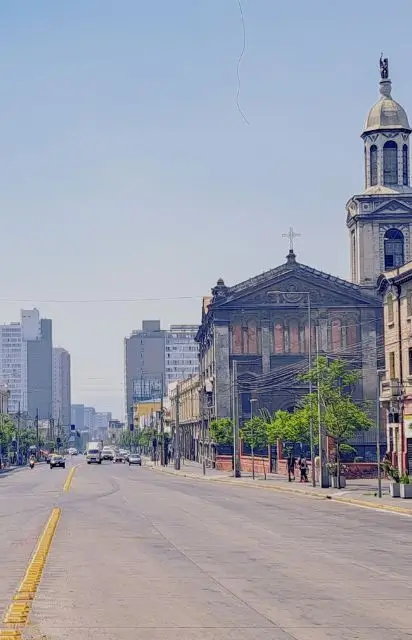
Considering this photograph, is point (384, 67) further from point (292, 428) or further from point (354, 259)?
point (292, 428)

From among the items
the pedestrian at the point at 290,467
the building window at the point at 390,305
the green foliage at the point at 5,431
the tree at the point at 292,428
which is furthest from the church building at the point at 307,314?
the building window at the point at 390,305

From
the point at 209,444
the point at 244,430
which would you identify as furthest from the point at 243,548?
the point at 209,444

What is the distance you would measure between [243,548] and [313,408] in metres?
38.9

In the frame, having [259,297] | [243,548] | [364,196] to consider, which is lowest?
[243,548]

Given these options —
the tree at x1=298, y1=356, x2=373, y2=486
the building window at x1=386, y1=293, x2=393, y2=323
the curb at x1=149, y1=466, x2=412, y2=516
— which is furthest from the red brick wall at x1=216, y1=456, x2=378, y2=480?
the building window at x1=386, y1=293, x2=393, y2=323

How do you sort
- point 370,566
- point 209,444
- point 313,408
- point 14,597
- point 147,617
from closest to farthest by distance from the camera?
point 147,617 < point 14,597 < point 370,566 < point 313,408 < point 209,444

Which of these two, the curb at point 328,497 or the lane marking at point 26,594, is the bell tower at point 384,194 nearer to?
the curb at point 328,497

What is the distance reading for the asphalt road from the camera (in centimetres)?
1508

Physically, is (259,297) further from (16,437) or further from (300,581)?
(300,581)

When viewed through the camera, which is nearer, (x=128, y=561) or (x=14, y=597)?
(x=14, y=597)

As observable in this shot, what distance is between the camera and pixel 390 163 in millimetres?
111312

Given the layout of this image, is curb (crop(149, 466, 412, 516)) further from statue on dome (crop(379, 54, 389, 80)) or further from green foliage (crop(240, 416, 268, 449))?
statue on dome (crop(379, 54, 389, 80))

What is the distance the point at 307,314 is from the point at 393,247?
10.8 metres

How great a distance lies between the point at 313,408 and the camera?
65812 mm
